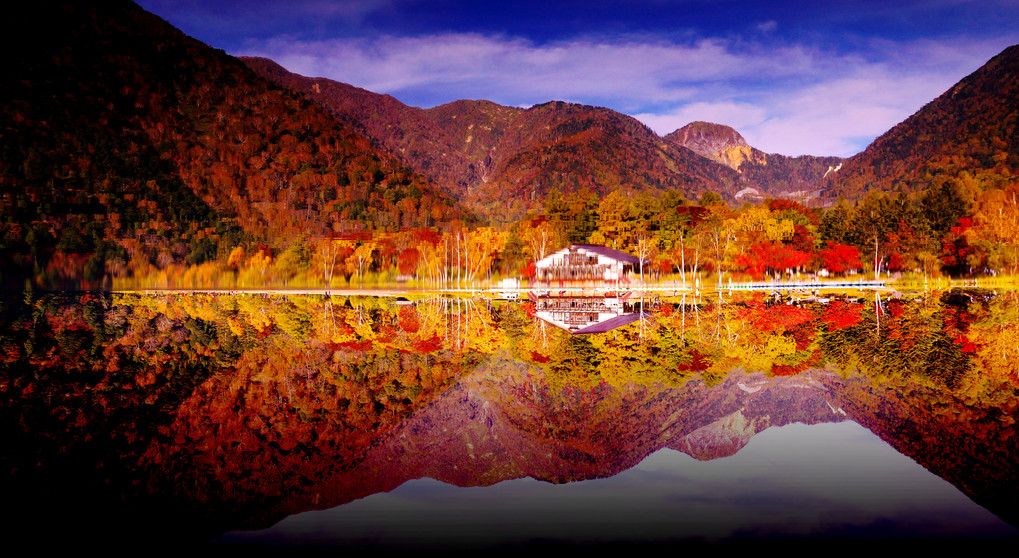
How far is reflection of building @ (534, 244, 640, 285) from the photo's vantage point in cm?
7769

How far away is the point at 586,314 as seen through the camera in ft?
129

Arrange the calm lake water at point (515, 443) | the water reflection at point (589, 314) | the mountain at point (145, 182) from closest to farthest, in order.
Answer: the calm lake water at point (515, 443) < the water reflection at point (589, 314) < the mountain at point (145, 182)

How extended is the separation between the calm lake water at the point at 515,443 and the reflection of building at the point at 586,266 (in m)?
52.4

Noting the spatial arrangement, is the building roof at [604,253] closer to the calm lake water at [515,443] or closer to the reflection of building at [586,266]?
the reflection of building at [586,266]

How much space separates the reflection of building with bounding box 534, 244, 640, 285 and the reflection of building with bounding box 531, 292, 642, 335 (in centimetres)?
2433

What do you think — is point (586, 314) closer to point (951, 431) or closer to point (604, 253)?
point (951, 431)

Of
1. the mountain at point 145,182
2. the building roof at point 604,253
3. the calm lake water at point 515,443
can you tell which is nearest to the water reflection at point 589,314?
the calm lake water at point 515,443

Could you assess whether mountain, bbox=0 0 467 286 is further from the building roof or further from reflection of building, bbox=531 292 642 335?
reflection of building, bbox=531 292 642 335

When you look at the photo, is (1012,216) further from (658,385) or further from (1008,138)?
(1008,138)

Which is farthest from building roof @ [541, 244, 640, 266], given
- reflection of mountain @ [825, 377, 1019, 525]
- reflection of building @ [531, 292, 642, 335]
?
reflection of mountain @ [825, 377, 1019, 525]

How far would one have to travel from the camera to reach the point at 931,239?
78000 millimetres

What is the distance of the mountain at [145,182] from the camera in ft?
401

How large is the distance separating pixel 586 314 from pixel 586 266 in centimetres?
3938

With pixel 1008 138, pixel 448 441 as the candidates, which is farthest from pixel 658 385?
pixel 1008 138
